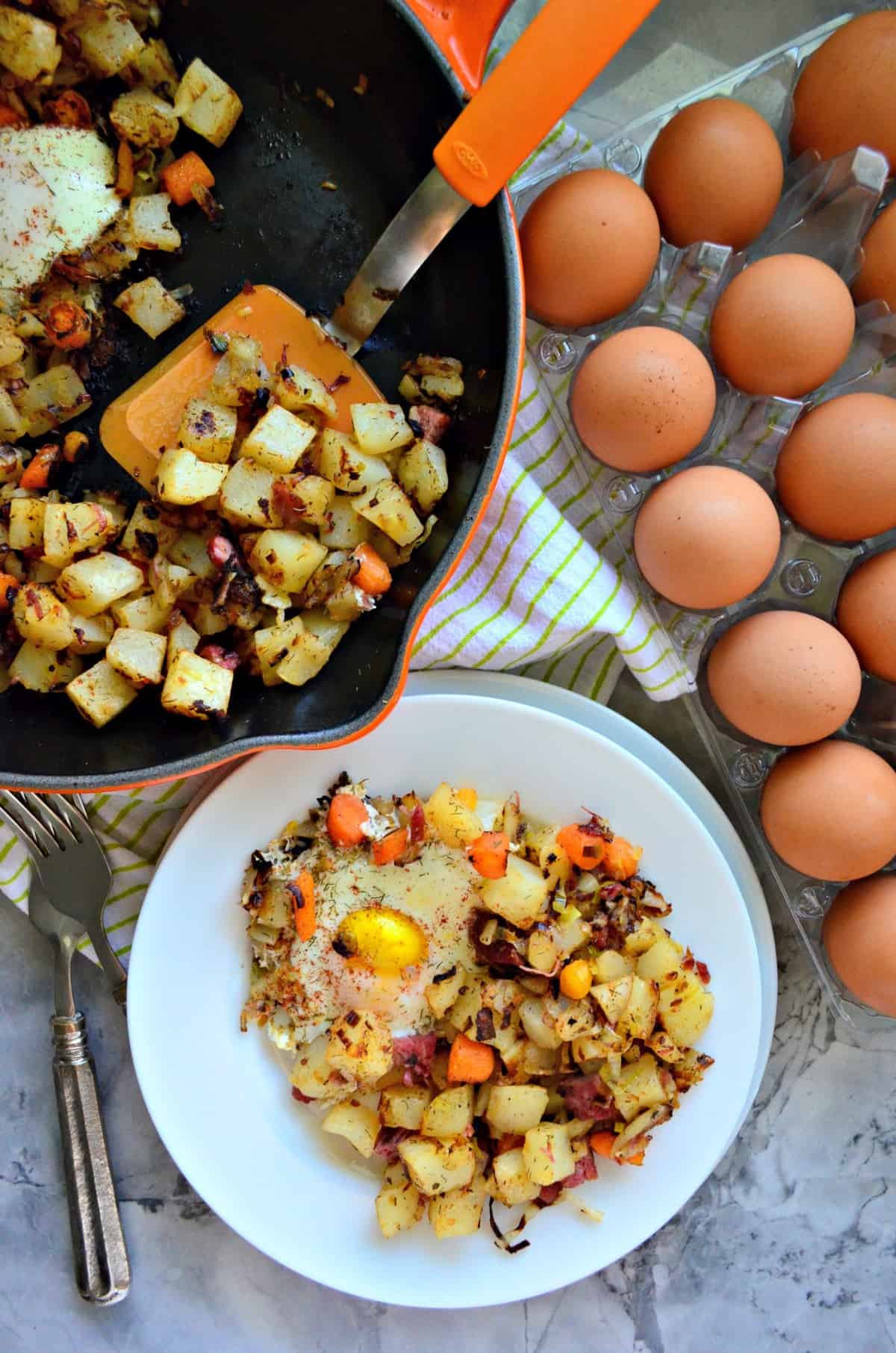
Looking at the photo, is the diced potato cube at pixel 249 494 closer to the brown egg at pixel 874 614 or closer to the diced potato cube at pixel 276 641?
the diced potato cube at pixel 276 641

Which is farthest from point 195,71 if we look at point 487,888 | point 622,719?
point 487,888

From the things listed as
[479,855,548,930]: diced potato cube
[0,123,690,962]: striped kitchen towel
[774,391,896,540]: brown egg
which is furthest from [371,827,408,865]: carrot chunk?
[774,391,896,540]: brown egg

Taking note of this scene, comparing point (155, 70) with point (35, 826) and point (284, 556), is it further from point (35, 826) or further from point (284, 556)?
point (35, 826)

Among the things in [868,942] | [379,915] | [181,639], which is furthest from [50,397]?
[868,942]

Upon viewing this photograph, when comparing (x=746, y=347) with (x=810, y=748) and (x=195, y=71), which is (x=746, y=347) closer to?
(x=810, y=748)

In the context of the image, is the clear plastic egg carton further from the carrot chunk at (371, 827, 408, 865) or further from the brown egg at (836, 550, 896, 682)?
the carrot chunk at (371, 827, 408, 865)

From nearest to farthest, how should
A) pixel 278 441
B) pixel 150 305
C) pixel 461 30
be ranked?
pixel 461 30 → pixel 278 441 → pixel 150 305
